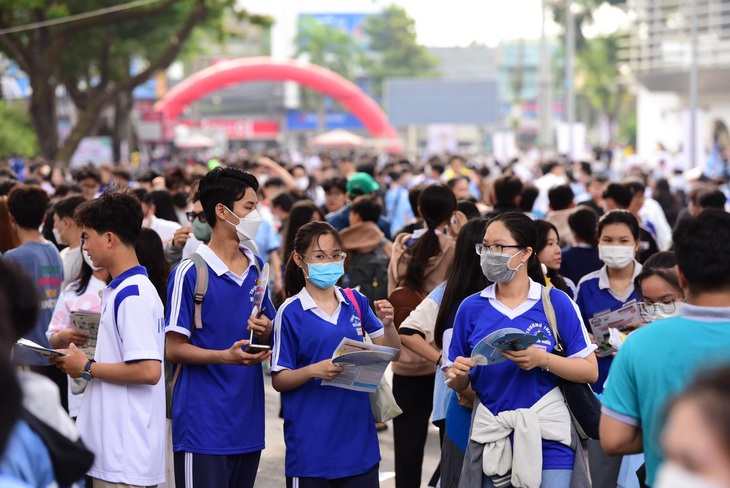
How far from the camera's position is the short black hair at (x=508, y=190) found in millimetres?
9375

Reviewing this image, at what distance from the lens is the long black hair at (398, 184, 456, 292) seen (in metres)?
6.70

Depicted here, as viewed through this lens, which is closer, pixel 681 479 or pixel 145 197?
pixel 681 479

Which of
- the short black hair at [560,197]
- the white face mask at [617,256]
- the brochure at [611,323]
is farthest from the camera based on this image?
the short black hair at [560,197]

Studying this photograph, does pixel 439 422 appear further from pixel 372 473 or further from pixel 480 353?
pixel 480 353

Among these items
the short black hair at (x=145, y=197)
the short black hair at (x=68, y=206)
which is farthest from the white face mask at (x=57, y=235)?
the short black hair at (x=145, y=197)

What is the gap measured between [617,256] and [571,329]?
1.87 m

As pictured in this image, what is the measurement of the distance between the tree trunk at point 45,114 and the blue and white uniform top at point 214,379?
2590 cm

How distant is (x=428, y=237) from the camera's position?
6.90 meters

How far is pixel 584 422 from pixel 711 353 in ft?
4.73

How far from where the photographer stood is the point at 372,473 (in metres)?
5.11

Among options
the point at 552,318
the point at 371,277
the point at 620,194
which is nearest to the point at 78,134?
the point at 620,194

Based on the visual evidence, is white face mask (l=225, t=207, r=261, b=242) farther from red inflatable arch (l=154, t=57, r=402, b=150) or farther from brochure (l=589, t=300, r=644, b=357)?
red inflatable arch (l=154, t=57, r=402, b=150)

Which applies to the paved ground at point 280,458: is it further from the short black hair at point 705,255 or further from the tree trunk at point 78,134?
the tree trunk at point 78,134

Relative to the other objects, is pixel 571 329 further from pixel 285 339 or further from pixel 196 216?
pixel 196 216
